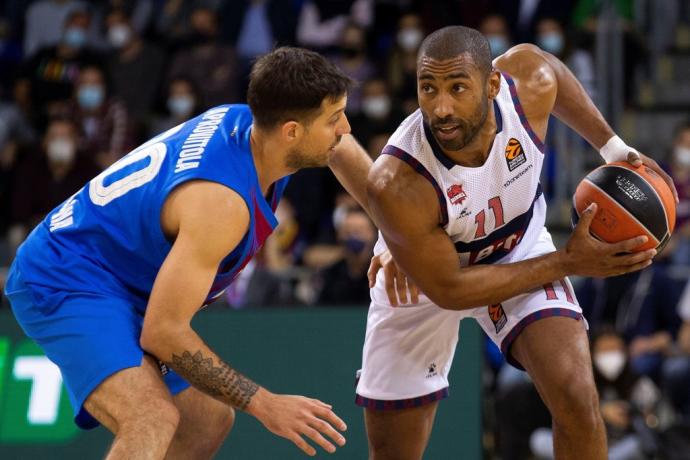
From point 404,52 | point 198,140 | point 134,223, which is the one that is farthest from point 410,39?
point 134,223

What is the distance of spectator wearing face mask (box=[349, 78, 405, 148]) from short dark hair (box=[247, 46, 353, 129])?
5820 mm

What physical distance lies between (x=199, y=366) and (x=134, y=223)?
0.61 meters

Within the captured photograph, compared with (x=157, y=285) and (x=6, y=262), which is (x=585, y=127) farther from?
(x=6, y=262)

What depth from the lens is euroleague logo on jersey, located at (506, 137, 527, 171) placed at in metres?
4.90

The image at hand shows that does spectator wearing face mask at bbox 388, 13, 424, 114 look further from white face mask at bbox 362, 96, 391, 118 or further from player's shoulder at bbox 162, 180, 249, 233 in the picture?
player's shoulder at bbox 162, 180, 249, 233

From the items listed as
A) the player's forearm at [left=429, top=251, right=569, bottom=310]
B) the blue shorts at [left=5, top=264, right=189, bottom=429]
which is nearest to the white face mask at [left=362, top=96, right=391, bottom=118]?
the player's forearm at [left=429, top=251, right=569, bottom=310]

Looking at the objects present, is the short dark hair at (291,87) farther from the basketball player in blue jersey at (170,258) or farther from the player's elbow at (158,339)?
→ the player's elbow at (158,339)

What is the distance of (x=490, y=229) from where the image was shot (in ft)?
16.3

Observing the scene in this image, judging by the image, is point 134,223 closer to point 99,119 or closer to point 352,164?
point 352,164

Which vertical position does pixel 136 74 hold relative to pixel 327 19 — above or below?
below

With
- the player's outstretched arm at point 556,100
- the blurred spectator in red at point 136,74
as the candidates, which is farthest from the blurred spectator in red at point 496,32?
the player's outstretched arm at point 556,100

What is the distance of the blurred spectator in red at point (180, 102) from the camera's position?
10867 millimetres

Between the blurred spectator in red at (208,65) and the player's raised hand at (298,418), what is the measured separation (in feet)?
23.2

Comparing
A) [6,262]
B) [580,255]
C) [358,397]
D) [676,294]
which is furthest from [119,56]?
[580,255]
